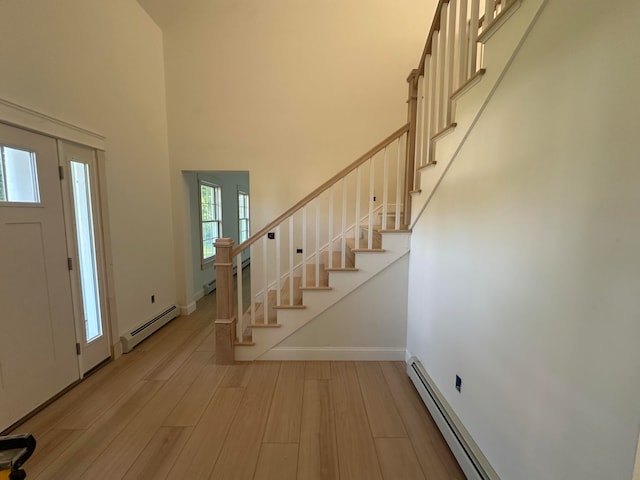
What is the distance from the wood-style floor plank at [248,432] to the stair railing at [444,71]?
1.90m

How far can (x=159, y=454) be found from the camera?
62.4 inches

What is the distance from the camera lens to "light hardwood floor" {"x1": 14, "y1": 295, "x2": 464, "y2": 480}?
4.92 feet

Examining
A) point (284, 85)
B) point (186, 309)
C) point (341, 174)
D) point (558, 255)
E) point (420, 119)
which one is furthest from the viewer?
point (186, 309)

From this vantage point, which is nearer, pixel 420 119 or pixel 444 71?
pixel 444 71

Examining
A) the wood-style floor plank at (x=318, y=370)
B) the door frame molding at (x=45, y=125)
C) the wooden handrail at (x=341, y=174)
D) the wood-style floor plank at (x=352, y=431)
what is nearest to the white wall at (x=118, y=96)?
the door frame molding at (x=45, y=125)

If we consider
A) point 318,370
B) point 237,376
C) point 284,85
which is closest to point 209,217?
point 284,85

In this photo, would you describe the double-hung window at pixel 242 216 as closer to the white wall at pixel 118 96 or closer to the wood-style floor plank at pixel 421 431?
the white wall at pixel 118 96

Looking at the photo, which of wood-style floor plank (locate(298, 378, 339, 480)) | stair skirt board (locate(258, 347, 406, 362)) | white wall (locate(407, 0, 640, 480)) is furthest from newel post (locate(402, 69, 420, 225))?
wood-style floor plank (locate(298, 378, 339, 480))

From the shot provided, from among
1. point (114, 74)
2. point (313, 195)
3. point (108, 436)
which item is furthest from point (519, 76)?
point (114, 74)

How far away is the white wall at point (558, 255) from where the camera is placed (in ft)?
2.40

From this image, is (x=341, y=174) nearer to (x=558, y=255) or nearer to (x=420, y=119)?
(x=420, y=119)

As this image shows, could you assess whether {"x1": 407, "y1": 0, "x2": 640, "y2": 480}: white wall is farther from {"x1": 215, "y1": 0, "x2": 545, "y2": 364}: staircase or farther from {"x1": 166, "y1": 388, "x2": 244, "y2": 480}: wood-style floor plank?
{"x1": 166, "y1": 388, "x2": 244, "y2": 480}: wood-style floor plank

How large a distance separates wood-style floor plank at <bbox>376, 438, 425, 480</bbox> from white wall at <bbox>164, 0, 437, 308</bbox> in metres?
2.73

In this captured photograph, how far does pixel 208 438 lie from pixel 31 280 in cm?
164
